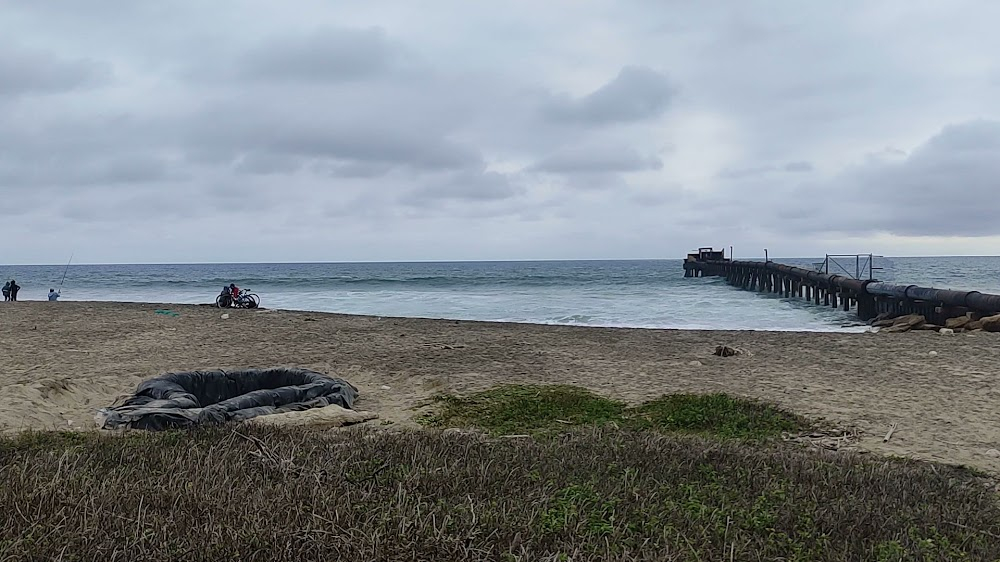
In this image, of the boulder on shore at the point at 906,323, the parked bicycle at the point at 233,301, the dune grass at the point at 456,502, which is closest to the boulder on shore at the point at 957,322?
the boulder on shore at the point at 906,323

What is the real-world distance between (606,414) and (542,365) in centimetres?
415

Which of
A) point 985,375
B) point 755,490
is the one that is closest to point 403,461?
point 755,490

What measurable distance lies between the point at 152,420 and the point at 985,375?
10240 millimetres

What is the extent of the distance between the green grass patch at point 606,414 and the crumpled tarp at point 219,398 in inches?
49.7

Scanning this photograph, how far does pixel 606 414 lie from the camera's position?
6762 millimetres

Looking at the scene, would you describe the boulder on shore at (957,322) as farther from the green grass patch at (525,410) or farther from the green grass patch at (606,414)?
the green grass patch at (525,410)

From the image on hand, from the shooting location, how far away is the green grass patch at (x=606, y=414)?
6137 mm

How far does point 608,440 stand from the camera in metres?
4.75

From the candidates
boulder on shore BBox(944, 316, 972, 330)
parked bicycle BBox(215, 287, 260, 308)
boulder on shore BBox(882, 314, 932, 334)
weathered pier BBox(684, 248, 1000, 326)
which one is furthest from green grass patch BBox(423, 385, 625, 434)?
parked bicycle BBox(215, 287, 260, 308)

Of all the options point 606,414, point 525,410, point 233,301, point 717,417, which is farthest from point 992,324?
point 233,301

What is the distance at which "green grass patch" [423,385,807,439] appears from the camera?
6.14 metres

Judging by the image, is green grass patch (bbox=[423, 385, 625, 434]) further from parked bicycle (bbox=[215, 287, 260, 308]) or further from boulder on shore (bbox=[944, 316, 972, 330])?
parked bicycle (bbox=[215, 287, 260, 308])

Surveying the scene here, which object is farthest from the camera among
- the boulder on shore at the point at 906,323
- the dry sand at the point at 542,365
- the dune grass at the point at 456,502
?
the boulder on shore at the point at 906,323

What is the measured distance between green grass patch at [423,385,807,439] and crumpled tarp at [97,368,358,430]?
126cm
